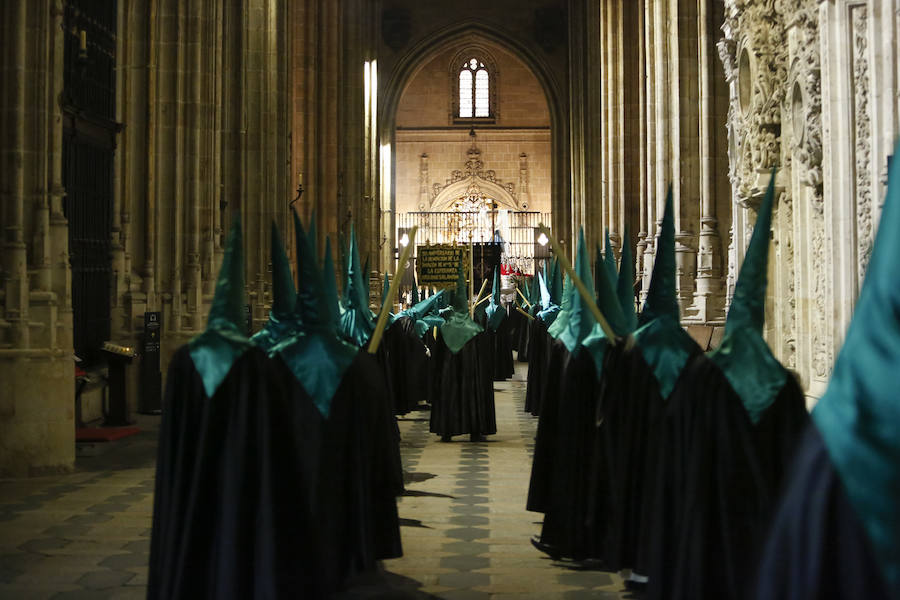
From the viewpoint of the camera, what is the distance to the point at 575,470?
623 centimetres

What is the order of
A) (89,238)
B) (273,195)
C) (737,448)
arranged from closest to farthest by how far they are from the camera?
(737,448)
(89,238)
(273,195)

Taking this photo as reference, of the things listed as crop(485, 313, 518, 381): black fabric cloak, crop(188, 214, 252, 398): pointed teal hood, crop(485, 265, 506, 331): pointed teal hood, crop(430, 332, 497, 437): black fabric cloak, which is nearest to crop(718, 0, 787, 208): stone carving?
crop(430, 332, 497, 437): black fabric cloak

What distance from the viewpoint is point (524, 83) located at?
1865 inches

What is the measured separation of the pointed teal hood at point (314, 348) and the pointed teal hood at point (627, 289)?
2.19 m

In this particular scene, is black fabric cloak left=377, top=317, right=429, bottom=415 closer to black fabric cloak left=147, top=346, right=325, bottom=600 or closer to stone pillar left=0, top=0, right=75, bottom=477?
stone pillar left=0, top=0, right=75, bottom=477

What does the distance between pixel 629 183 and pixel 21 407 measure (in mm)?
16052

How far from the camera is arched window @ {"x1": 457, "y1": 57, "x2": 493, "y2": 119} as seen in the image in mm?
47281

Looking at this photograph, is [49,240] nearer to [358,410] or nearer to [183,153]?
[183,153]

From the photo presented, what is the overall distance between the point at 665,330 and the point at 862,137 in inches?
101

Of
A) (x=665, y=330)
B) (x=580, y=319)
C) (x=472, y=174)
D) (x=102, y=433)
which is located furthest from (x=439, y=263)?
(x=472, y=174)

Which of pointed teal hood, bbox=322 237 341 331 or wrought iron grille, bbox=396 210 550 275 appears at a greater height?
wrought iron grille, bbox=396 210 550 275

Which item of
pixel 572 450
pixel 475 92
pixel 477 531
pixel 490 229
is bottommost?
pixel 477 531

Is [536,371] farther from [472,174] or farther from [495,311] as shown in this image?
[472,174]

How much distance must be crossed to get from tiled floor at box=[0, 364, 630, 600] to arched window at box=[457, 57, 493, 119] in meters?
37.6
